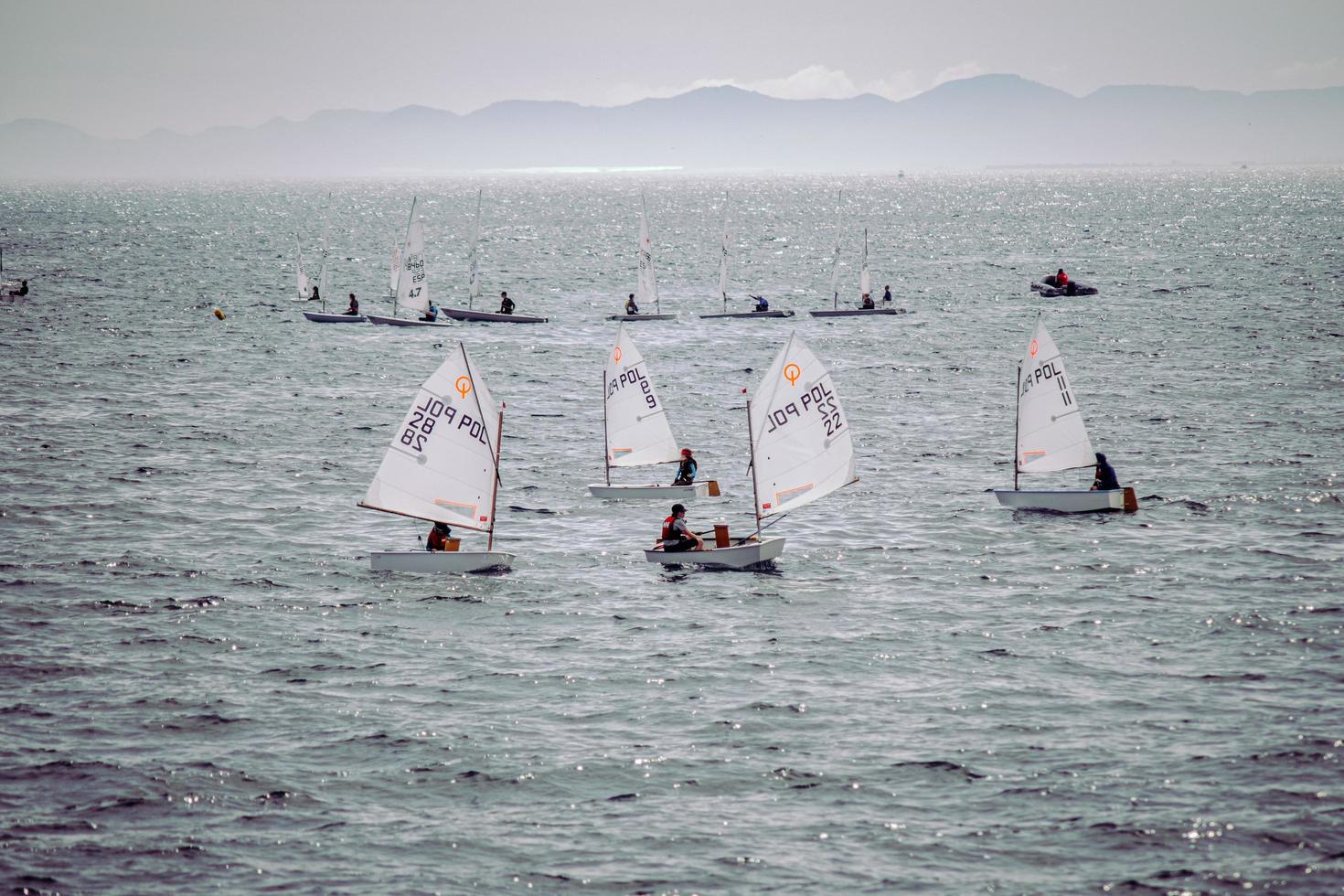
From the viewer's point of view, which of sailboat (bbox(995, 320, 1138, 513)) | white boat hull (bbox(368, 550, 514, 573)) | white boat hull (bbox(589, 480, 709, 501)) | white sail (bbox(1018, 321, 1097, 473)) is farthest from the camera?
white boat hull (bbox(589, 480, 709, 501))

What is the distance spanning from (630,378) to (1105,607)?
2010 cm

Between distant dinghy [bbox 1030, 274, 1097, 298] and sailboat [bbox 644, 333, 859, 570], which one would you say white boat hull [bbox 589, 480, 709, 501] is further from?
distant dinghy [bbox 1030, 274, 1097, 298]

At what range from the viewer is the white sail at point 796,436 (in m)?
41.1

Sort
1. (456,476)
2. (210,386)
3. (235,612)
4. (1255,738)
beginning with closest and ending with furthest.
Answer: (1255,738)
(235,612)
(456,476)
(210,386)

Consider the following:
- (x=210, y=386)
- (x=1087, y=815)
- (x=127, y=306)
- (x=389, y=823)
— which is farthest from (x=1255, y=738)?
(x=127, y=306)

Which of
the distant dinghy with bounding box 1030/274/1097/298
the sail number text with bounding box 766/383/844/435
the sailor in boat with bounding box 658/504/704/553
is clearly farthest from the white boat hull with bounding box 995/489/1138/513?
the distant dinghy with bounding box 1030/274/1097/298

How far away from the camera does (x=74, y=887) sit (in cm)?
2266

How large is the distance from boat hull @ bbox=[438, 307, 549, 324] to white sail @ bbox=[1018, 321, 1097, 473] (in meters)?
61.2

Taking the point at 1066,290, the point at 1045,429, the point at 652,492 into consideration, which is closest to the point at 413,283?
the point at 652,492

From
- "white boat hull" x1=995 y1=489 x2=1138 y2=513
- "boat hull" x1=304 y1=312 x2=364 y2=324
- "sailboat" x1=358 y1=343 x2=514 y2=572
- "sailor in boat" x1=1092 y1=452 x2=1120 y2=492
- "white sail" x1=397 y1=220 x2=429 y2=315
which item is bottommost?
"white boat hull" x1=995 y1=489 x2=1138 y2=513

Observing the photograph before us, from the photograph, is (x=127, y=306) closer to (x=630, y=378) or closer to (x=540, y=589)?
(x=630, y=378)

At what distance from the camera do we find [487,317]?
105 meters

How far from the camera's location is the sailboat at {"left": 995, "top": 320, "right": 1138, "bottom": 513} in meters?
48.6

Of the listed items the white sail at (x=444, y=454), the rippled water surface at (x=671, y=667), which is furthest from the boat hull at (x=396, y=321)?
the white sail at (x=444, y=454)
